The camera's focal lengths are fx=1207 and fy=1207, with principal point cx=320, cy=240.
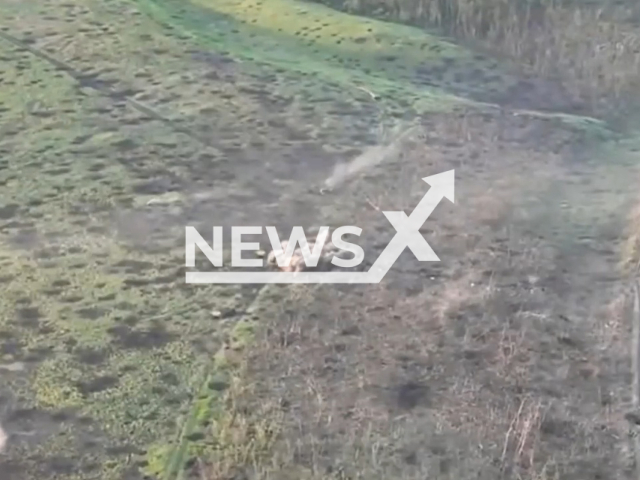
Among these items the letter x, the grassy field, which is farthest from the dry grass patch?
the letter x

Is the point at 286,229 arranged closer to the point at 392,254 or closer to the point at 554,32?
the point at 392,254

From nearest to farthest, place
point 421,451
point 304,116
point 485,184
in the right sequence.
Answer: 1. point 421,451
2. point 485,184
3. point 304,116

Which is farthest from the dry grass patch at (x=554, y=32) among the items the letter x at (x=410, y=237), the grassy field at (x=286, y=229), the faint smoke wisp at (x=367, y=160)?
the letter x at (x=410, y=237)

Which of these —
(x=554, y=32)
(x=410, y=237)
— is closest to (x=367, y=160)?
(x=410, y=237)

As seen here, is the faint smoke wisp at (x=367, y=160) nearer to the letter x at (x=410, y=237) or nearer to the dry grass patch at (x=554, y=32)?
the letter x at (x=410, y=237)

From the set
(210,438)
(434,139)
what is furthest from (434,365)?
(434,139)

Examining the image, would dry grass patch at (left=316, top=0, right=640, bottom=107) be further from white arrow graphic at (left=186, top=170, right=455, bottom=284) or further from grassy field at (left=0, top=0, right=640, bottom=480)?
white arrow graphic at (left=186, top=170, right=455, bottom=284)

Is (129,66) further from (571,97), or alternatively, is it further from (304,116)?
(571,97)

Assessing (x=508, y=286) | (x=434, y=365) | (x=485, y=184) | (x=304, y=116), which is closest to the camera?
(x=434, y=365)
